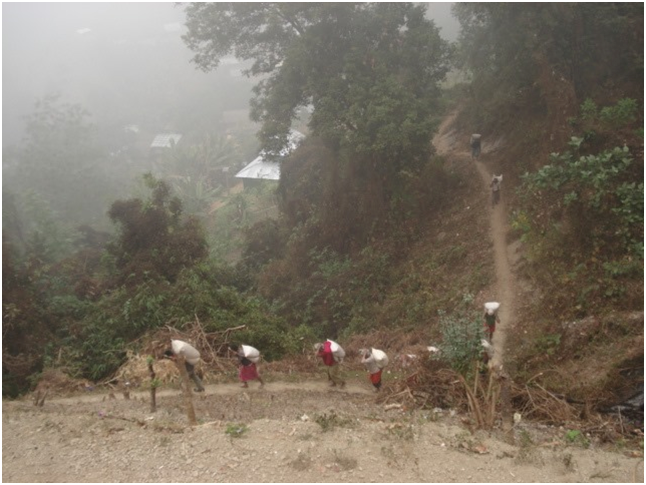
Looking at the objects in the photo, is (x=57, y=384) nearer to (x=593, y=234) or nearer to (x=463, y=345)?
(x=463, y=345)

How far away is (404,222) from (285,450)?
9.60m

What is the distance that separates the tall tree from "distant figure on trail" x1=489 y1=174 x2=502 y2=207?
210 centimetres

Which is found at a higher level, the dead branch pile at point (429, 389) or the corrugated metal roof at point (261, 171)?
the corrugated metal roof at point (261, 171)

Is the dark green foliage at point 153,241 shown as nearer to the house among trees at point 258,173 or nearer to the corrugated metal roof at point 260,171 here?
the corrugated metal roof at point 260,171

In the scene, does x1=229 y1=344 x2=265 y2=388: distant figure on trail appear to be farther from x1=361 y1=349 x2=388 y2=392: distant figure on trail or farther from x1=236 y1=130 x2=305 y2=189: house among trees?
x1=236 y1=130 x2=305 y2=189: house among trees

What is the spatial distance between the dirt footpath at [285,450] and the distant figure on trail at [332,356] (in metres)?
1.06

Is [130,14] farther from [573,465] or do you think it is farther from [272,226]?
[573,465]

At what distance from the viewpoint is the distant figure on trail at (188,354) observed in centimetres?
732

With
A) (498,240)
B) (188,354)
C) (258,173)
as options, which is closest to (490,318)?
(498,240)

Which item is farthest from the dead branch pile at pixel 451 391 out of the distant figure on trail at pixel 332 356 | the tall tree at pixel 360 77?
the tall tree at pixel 360 77

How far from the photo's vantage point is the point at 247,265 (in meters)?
18.7

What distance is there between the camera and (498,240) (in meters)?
12.1

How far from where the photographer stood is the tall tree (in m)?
13.1

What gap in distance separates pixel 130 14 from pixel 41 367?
6280 cm
